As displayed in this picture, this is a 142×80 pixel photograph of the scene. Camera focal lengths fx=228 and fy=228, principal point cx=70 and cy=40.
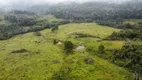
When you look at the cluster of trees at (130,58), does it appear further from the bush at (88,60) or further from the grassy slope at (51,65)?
the bush at (88,60)

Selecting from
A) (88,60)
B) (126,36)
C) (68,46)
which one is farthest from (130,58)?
(126,36)

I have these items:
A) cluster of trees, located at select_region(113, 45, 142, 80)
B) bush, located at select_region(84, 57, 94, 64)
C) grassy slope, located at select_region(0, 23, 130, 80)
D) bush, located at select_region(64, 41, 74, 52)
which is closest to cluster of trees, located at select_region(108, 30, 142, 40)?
grassy slope, located at select_region(0, 23, 130, 80)

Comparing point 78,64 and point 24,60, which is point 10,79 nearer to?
point 24,60

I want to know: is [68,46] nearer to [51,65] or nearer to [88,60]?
[88,60]

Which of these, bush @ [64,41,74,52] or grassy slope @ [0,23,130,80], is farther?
bush @ [64,41,74,52]

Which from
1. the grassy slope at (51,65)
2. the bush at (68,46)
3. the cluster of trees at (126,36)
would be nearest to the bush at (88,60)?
the grassy slope at (51,65)

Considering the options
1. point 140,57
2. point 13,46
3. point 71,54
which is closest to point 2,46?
point 13,46

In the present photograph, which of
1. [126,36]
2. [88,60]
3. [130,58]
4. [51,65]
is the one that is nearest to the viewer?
[51,65]

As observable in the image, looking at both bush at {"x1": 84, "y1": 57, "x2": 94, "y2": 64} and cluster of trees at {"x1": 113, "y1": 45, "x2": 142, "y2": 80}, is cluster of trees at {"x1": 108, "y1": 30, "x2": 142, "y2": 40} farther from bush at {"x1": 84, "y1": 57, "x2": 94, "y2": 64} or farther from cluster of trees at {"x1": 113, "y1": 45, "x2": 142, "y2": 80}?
bush at {"x1": 84, "y1": 57, "x2": 94, "y2": 64}

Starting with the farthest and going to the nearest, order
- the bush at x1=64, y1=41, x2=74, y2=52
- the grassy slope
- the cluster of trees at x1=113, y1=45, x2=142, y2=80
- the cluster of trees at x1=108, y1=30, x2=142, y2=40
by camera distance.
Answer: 1. the cluster of trees at x1=108, y1=30, x2=142, y2=40
2. the bush at x1=64, y1=41, x2=74, y2=52
3. the cluster of trees at x1=113, y1=45, x2=142, y2=80
4. the grassy slope
